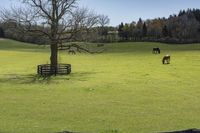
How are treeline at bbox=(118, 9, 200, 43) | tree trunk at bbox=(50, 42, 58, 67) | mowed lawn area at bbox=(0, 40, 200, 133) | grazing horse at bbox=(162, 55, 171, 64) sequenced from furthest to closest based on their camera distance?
treeline at bbox=(118, 9, 200, 43)
grazing horse at bbox=(162, 55, 171, 64)
tree trunk at bbox=(50, 42, 58, 67)
mowed lawn area at bbox=(0, 40, 200, 133)

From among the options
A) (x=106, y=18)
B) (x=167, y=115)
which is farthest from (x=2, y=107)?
(x=106, y=18)

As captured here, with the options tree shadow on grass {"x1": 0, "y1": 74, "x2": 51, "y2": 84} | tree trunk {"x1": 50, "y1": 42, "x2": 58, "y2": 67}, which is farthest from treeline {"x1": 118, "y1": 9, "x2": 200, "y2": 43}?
tree shadow on grass {"x1": 0, "y1": 74, "x2": 51, "y2": 84}

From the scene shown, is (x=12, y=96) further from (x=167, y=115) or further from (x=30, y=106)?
(x=167, y=115)

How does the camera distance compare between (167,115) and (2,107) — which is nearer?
(167,115)

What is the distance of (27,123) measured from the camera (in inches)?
655

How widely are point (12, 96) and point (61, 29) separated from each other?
67.9 ft

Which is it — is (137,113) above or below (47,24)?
below

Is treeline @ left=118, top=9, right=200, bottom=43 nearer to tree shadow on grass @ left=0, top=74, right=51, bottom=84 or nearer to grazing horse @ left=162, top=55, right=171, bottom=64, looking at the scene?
grazing horse @ left=162, top=55, right=171, bottom=64

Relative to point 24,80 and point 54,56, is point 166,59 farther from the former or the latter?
point 24,80

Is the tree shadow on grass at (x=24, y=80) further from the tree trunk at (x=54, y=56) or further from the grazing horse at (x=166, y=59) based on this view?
the grazing horse at (x=166, y=59)

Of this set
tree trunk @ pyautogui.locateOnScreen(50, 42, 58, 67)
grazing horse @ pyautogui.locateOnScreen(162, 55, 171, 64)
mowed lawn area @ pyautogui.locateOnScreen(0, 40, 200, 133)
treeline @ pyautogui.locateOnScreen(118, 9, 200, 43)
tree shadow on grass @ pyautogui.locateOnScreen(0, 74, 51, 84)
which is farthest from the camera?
treeline @ pyautogui.locateOnScreen(118, 9, 200, 43)

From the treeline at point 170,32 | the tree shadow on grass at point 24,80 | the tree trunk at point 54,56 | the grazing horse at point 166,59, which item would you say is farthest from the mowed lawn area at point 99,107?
the treeline at point 170,32

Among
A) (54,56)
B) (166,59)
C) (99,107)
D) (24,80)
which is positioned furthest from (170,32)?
(99,107)

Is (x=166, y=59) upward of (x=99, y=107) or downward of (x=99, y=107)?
downward
